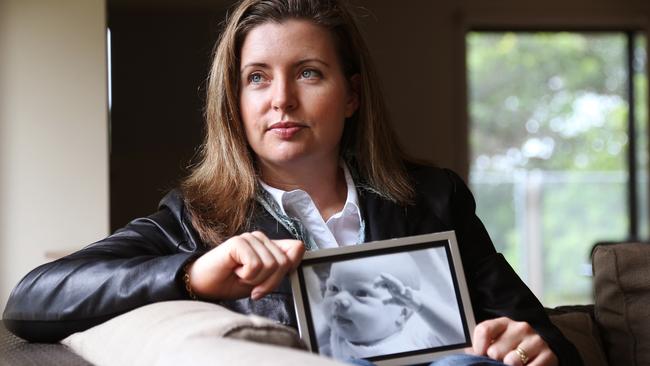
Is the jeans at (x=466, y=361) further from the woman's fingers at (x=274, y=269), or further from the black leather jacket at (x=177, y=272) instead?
the black leather jacket at (x=177, y=272)

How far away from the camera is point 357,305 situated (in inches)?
54.2

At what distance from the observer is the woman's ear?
189 cm

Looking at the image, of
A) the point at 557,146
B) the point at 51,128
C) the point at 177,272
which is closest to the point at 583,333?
the point at 177,272

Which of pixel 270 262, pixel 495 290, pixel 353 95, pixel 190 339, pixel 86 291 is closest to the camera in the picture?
pixel 190 339

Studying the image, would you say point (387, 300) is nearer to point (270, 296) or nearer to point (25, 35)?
point (270, 296)

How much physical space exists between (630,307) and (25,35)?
121 inches

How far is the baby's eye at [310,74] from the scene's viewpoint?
174cm

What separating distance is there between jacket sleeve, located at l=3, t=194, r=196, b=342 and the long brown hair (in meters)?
0.21

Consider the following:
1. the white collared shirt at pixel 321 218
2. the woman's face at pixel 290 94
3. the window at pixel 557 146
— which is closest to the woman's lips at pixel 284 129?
A: the woman's face at pixel 290 94

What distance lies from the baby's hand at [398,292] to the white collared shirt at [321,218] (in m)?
0.33

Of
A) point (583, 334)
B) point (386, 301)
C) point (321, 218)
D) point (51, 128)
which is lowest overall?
point (583, 334)

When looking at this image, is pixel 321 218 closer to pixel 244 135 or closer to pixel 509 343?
pixel 244 135

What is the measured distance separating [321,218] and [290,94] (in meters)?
0.22

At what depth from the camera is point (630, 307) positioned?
1736 millimetres
